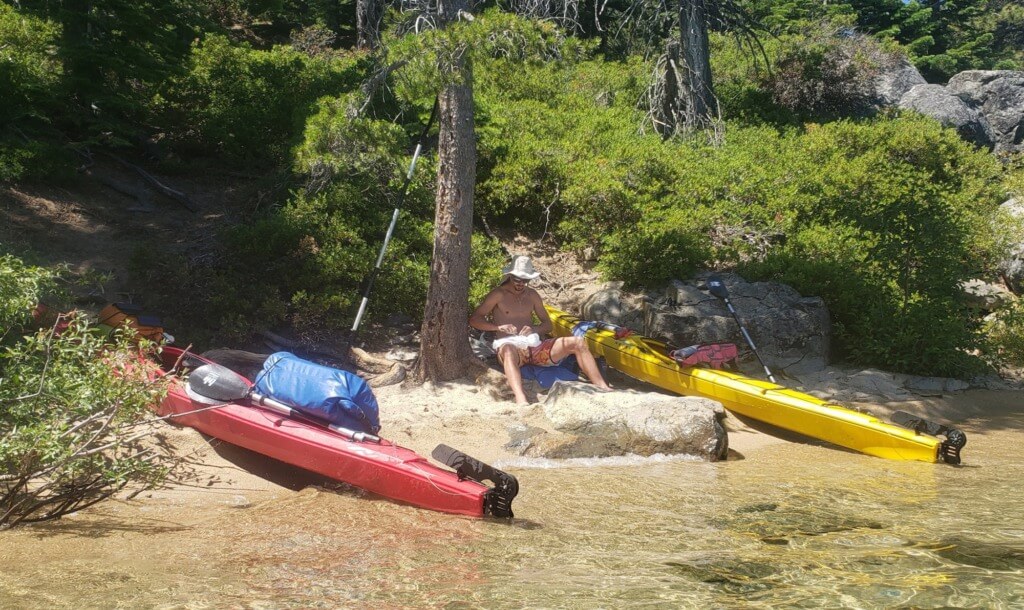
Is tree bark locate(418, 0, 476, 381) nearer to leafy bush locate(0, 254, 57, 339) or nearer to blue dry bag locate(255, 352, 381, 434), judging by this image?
blue dry bag locate(255, 352, 381, 434)

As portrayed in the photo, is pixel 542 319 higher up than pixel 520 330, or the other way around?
pixel 542 319

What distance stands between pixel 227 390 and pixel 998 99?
20.7m

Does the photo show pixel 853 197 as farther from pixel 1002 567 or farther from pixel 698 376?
pixel 1002 567

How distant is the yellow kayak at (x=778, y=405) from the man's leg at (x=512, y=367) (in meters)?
1.22

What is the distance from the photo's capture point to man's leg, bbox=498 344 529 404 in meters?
7.79

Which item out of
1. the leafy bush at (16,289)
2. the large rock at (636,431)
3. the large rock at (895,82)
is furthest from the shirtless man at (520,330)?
the large rock at (895,82)

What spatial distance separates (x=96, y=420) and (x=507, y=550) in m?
2.36

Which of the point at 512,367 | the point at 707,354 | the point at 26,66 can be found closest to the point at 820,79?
the point at 707,354

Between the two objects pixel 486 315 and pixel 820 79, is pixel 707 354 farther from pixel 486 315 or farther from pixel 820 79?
pixel 820 79

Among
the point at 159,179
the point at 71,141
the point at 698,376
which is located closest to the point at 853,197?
the point at 698,376

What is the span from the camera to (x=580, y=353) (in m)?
8.09

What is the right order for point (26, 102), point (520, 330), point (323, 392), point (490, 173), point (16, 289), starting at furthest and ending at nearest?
point (490, 173)
point (26, 102)
point (520, 330)
point (323, 392)
point (16, 289)

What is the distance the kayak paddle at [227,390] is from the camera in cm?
586

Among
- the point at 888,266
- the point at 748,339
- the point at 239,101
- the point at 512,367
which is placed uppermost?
the point at 239,101
